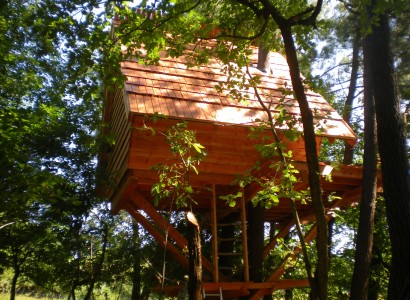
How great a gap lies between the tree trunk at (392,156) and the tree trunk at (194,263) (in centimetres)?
207

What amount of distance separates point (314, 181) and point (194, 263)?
1.13m

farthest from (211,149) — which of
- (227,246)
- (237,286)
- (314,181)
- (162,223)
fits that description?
(314,181)

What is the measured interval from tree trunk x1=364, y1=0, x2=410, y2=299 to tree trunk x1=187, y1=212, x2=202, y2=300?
2070mm

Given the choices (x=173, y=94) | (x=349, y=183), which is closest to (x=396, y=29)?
(x=349, y=183)

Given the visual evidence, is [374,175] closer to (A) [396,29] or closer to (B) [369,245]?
(B) [369,245]

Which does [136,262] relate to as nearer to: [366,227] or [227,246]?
[227,246]

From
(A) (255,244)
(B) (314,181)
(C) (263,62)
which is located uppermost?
(C) (263,62)

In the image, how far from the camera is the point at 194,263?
3.00 m

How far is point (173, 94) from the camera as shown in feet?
20.0

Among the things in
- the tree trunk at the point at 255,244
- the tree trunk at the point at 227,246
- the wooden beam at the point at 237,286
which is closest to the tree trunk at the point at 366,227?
the wooden beam at the point at 237,286

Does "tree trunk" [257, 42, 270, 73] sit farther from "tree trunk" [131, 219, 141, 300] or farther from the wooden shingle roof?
"tree trunk" [131, 219, 141, 300]

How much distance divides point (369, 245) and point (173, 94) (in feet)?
12.8

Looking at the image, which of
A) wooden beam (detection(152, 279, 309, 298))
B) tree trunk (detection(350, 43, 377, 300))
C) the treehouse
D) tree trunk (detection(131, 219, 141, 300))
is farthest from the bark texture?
tree trunk (detection(350, 43, 377, 300))

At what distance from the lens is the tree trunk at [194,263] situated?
2877mm
